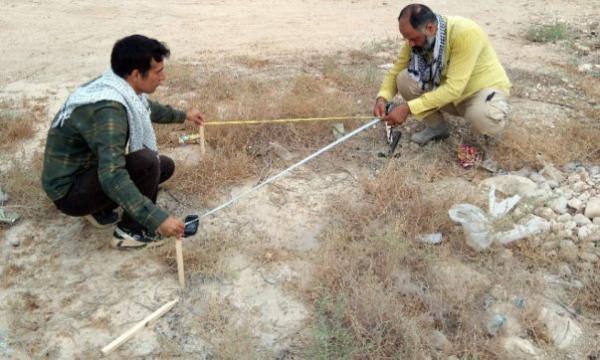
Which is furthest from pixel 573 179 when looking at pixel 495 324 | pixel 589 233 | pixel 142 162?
pixel 142 162

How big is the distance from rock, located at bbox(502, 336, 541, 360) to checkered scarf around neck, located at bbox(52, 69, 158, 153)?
2027 mm

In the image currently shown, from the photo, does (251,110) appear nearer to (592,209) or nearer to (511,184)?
(511,184)

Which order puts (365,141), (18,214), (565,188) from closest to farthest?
1. (18,214)
2. (565,188)
3. (365,141)

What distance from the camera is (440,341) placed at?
7.75 ft

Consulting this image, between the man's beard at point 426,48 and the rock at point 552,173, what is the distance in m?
1.15

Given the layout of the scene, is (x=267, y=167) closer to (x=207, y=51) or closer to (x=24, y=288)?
(x=24, y=288)

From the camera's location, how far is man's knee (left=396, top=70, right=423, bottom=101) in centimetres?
390

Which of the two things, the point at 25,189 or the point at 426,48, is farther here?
the point at 426,48

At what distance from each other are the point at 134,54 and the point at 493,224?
6.88 feet

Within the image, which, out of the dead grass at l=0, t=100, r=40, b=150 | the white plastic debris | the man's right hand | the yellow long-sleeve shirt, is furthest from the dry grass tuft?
the dead grass at l=0, t=100, r=40, b=150

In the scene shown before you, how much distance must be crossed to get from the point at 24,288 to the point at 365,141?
8.37 ft

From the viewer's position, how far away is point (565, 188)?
3465mm

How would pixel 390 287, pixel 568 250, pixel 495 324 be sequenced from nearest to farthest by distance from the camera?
pixel 495 324 → pixel 390 287 → pixel 568 250

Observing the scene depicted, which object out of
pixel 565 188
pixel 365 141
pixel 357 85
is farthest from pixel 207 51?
pixel 565 188
